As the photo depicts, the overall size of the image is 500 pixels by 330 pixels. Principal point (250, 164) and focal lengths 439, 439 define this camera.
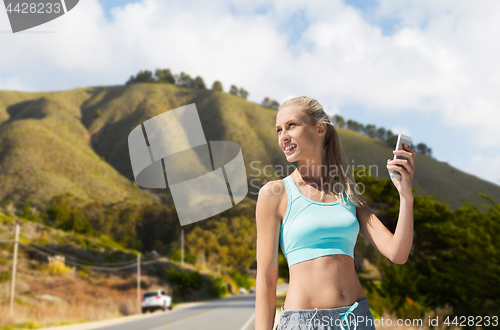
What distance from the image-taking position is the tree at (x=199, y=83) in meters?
153

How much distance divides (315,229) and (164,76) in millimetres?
155568

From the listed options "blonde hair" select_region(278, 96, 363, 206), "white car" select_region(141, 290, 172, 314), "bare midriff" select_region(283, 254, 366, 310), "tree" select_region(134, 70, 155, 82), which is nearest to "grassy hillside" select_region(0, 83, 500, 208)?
"tree" select_region(134, 70, 155, 82)

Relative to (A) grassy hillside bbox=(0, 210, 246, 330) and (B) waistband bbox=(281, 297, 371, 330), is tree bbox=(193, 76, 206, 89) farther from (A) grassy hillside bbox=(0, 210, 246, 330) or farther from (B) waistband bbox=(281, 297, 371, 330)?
(B) waistband bbox=(281, 297, 371, 330)

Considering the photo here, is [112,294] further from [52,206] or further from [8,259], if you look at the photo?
[52,206]

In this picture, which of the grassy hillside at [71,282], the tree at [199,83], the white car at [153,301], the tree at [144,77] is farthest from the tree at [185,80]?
the white car at [153,301]

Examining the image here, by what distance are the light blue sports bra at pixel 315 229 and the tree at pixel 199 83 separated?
154200 mm

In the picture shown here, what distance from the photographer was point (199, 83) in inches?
6029

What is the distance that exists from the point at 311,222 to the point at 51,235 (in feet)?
158

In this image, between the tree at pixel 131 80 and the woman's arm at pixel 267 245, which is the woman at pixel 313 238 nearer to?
the woman's arm at pixel 267 245

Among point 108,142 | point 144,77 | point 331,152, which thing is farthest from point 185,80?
point 331,152

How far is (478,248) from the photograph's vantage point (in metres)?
11.6

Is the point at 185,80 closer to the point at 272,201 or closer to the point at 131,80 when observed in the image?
the point at 131,80

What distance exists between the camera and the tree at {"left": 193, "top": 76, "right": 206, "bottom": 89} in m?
153

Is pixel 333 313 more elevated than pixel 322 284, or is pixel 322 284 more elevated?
pixel 322 284
